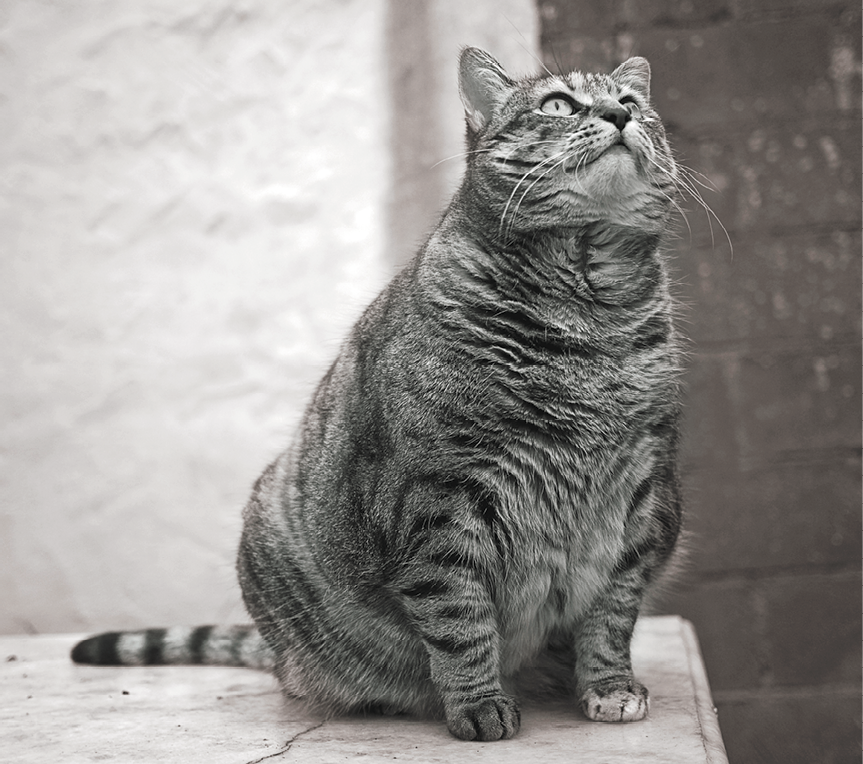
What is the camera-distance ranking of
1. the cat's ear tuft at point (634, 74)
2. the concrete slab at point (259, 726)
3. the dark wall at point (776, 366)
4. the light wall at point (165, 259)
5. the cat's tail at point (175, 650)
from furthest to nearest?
the light wall at point (165, 259) → the dark wall at point (776, 366) → the cat's tail at point (175, 650) → the cat's ear tuft at point (634, 74) → the concrete slab at point (259, 726)

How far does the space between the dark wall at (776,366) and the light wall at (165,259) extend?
2.68 ft

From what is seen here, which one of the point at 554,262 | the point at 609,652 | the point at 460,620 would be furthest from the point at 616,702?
the point at 554,262

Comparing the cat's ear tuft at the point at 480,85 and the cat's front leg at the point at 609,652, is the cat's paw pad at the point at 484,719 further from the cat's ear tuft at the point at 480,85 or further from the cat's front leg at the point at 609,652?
the cat's ear tuft at the point at 480,85

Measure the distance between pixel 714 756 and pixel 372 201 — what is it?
182 cm

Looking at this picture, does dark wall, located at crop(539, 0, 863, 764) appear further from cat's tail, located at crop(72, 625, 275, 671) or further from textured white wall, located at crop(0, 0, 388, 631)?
cat's tail, located at crop(72, 625, 275, 671)

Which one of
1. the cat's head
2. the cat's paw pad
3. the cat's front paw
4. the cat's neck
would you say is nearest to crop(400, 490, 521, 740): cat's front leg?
the cat's paw pad

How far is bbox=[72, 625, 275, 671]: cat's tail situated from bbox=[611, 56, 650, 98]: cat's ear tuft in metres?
1.42

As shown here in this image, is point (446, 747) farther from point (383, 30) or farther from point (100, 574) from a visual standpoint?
point (383, 30)

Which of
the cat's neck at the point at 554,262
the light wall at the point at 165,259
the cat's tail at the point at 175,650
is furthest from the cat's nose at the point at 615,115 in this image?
the cat's tail at the point at 175,650

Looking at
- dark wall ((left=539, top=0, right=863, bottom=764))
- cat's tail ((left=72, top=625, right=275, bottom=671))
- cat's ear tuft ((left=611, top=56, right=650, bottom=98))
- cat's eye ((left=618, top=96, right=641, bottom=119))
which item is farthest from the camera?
dark wall ((left=539, top=0, right=863, bottom=764))

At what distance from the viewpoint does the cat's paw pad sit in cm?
138

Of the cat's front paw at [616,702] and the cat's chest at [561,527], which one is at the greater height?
the cat's chest at [561,527]

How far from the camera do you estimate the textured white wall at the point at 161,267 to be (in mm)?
2637

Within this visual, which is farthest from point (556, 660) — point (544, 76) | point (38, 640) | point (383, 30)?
point (383, 30)
